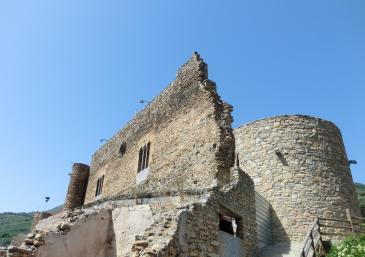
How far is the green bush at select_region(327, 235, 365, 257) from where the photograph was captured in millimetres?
8166

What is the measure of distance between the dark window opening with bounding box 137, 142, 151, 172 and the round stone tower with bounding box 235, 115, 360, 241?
4.26 m

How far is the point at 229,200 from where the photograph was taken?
9.05 m

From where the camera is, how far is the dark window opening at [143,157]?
642 inches

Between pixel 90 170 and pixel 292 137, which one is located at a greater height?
pixel 90 170

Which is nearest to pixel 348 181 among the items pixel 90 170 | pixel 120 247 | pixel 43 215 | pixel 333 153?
pixel 333 153

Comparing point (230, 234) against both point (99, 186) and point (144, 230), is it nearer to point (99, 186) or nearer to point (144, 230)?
point (144, 230)

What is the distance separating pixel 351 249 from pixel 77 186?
21382 mm

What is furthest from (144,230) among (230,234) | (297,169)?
(297,169)

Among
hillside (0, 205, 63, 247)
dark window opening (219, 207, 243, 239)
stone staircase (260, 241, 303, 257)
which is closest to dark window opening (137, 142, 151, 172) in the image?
stone staircase (260, 241, 303, 257)

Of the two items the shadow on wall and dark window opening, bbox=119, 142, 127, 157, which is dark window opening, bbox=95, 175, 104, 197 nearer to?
dark window opening, bbox=119, 142, 127, 157

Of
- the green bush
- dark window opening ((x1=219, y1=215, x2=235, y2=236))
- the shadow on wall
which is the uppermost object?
the shadow on wall

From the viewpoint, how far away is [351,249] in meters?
8.51

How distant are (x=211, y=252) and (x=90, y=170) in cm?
1925

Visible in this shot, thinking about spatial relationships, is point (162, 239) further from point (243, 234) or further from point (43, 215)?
point (43, 215)
